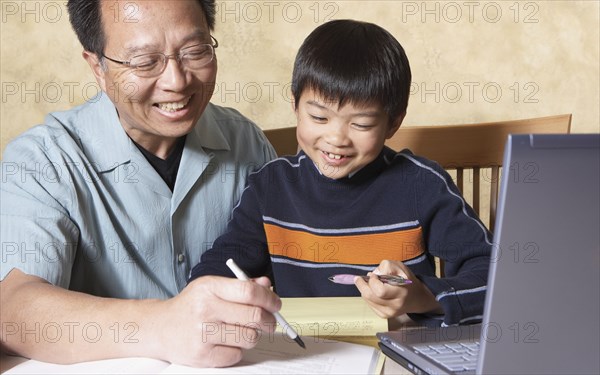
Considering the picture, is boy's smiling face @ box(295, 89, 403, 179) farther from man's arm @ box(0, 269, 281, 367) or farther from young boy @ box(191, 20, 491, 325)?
man's arm @ box(0, 269, 281, 367)

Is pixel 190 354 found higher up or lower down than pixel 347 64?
lower down

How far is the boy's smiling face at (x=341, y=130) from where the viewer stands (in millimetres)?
1502

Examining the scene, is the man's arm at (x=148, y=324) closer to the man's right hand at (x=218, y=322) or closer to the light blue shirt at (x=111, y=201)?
the man's right hand at (x=218, y=322)

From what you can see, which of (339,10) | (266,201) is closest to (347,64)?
(266,201)

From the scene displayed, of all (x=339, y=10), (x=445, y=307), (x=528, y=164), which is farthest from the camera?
(x=339, y=10)

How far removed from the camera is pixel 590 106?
2.91 meters

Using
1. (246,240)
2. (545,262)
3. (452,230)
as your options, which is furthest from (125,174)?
(545,262)

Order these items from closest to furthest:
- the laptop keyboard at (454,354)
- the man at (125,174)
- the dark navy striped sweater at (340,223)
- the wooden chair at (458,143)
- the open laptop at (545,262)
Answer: the open laptop at (545,262), the laptop keyboard at (454,354), the man at (125,174), the dark navy striped sweater at (340,223), the wooden chair at (458,143)

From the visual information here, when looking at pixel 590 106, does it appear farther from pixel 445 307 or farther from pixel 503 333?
pixel 503 333

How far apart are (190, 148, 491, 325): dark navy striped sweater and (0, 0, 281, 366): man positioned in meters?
0.10

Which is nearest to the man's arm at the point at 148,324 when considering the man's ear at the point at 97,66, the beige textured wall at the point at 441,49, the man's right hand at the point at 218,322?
the man's right hand at the point at 218,322

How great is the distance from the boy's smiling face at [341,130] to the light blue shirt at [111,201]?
0.84 feet

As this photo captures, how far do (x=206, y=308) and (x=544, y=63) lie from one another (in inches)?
85.6

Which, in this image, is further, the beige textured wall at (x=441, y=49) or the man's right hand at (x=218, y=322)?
the beige textured wall at (x=441, y=49)
